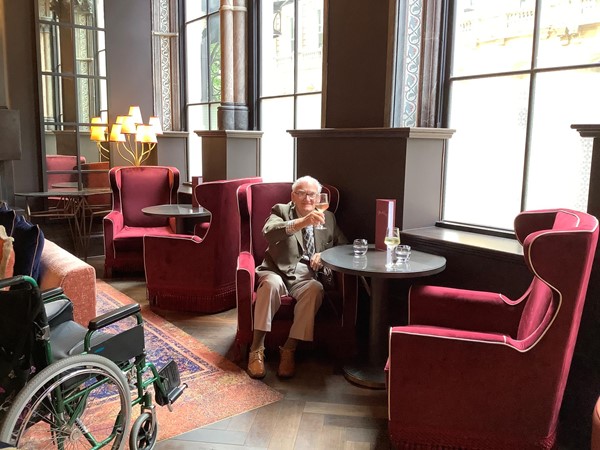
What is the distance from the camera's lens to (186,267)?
12.5 ft

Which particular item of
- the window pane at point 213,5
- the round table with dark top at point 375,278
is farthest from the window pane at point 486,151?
the window pane at point 213,5

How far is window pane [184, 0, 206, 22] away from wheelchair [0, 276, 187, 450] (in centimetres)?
412

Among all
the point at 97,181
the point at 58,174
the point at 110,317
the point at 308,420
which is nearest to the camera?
the point at 110,317

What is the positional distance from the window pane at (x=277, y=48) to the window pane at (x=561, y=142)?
88.8 inches

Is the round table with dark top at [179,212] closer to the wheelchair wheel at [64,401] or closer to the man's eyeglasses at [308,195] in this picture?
the man's eyeglasses at [308,195]

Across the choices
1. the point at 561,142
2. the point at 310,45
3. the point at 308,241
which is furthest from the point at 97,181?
the point at 561,142

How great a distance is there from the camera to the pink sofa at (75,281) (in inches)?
97.9

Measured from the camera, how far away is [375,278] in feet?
8.98

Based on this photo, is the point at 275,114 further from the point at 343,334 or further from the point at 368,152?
the point at 343,334

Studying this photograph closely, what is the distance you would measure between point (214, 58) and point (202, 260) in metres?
2.45

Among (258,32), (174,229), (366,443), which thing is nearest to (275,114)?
(258,32)

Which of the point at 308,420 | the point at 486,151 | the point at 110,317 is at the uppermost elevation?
the point at 486,151

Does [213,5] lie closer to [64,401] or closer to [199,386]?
[199,386]

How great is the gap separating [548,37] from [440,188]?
0.92 meters
